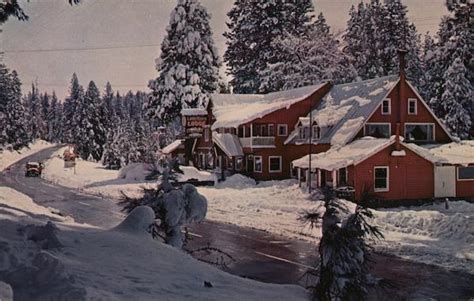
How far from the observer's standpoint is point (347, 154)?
110 feet

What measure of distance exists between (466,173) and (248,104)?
20399mm

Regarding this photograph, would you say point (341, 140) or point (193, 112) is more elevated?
point (193, 112)

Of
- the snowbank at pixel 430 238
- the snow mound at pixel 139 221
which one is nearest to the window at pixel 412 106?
the snowbank at pixel 430 238

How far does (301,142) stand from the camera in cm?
4097

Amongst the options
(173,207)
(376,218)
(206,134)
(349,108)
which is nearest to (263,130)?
(349,108)

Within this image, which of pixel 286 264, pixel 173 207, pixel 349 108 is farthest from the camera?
pixel 349 108

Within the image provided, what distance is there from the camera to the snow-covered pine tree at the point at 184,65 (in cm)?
4812

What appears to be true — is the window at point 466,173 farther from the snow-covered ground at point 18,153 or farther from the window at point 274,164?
the snow-covered ground at point 18,153

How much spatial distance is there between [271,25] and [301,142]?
61.1ft

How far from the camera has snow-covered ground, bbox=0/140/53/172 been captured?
77.7 meters

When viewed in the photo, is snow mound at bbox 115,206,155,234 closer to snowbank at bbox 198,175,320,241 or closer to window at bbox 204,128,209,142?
snowbank at bbox 198,175,320,241

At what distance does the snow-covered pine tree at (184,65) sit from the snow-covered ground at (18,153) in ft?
102

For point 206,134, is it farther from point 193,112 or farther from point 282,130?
point 282,130

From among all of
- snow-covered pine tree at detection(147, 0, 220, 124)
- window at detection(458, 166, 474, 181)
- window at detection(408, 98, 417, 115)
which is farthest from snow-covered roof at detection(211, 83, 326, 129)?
window at detection(458, 166, 474, 181)
